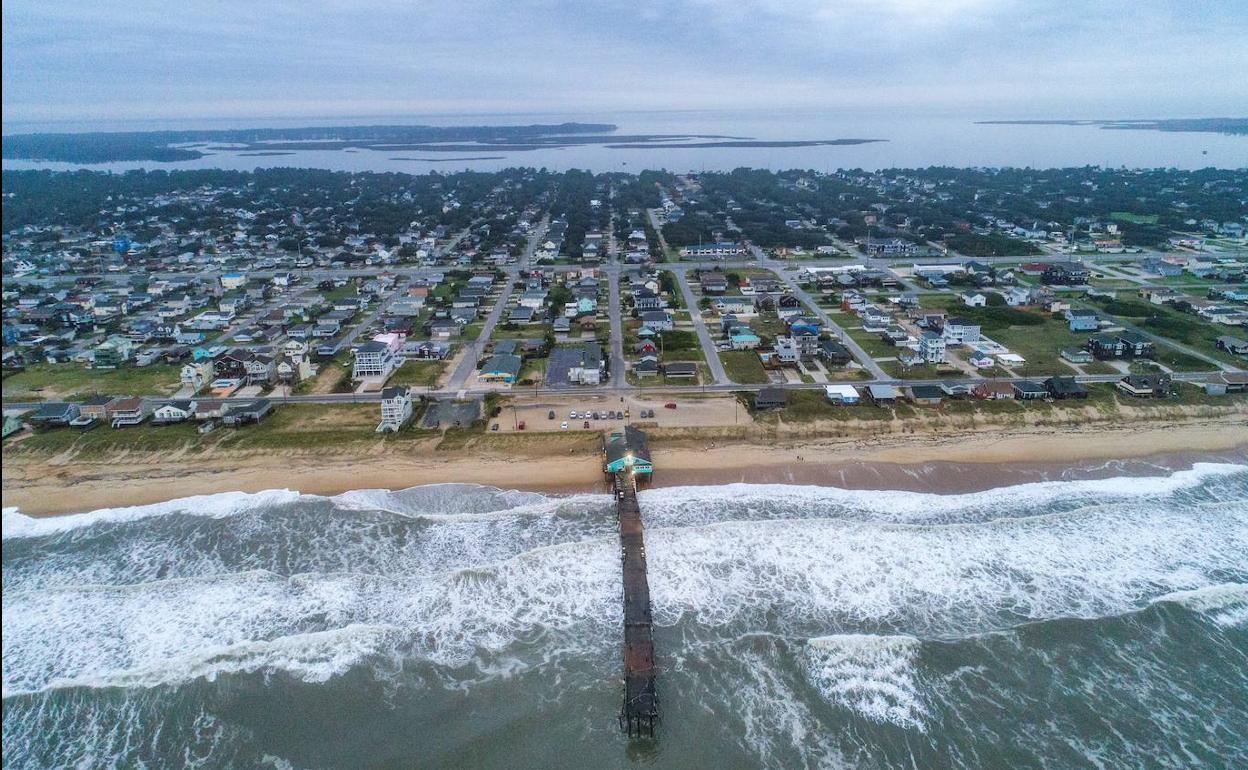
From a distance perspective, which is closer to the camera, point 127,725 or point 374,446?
point 127,725

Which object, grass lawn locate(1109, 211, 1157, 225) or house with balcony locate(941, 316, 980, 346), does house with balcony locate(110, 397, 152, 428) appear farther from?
grass lawn locate(1109, 211, 1157, 225)

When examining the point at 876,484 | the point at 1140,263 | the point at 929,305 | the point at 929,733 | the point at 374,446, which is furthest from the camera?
the point at 1140,263

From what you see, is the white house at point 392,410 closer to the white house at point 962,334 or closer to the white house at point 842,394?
the white house at point 842,394

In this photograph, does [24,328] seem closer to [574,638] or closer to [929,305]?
[574,638]

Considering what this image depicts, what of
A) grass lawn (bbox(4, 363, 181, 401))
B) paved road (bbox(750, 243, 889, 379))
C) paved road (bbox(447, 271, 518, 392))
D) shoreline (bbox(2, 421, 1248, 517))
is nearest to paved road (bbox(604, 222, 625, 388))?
paved road (bbox(447, 271, 518, 392))

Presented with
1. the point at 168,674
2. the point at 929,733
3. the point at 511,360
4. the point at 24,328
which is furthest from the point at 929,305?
the point at 24,328

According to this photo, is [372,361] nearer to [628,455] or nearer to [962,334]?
[628,455]

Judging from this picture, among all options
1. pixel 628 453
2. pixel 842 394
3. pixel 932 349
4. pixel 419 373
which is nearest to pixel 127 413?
pixel 419 373

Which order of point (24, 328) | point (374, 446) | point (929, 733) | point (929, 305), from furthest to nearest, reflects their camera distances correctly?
point (929, 305) → point (24, 328) → point (374, 446) → point (929, 733)
